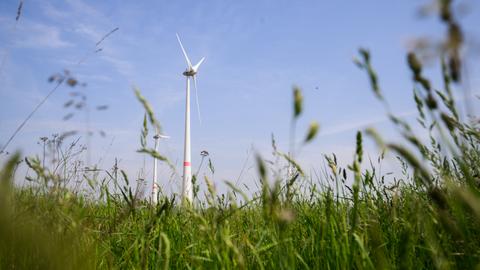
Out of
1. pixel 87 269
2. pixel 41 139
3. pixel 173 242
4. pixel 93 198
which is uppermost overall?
pixel 41 139

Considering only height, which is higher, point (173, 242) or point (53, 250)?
point (173, 242)

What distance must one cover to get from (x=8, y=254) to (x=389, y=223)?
2.28 m

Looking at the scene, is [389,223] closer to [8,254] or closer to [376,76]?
[376,76]

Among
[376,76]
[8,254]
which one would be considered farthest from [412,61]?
[8,254]

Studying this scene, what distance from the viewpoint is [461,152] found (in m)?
1.65

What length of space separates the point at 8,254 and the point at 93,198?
99.2 inches

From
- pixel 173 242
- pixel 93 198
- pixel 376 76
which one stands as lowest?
pixel 173 242

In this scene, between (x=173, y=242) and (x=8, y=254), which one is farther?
(x=173, y=242)

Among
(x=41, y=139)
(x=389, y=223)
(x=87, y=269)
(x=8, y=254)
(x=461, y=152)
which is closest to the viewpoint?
(x=461, y=152)

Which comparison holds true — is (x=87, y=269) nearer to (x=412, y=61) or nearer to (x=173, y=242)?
(x=173, y=242)

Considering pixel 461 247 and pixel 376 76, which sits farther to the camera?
pixel 461 247

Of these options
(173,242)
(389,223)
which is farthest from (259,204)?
(389,223)

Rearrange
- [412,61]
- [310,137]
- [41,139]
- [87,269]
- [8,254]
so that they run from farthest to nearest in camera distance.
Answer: [41,139] → [8,254] → [87,269] → [412,61] → [310,137]

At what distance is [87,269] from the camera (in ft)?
6.19
